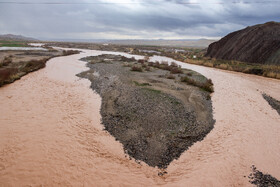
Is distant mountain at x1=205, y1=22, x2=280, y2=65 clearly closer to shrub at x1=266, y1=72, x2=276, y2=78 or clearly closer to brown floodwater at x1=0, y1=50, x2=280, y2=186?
shrub at x1=266, y1=72, x2=276, y2=78

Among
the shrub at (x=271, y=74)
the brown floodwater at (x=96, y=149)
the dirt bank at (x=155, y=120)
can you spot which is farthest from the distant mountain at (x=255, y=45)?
the dirt bank at (x=155, y=120)

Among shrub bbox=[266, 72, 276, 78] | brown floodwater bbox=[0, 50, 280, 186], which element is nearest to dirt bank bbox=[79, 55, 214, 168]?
brown floodwater bbox=[0, 50, 280, 186]

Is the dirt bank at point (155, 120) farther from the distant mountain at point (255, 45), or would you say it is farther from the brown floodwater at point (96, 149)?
the distant mountain at point (255, 45)

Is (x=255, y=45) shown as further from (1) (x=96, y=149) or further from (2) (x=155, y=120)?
(1) (x=96, y=149)

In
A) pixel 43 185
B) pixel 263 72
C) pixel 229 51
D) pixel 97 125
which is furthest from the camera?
pixel 229 51

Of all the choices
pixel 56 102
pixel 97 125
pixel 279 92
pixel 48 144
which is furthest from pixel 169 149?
pixel 279 92

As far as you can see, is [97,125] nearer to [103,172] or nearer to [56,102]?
[103,172]
